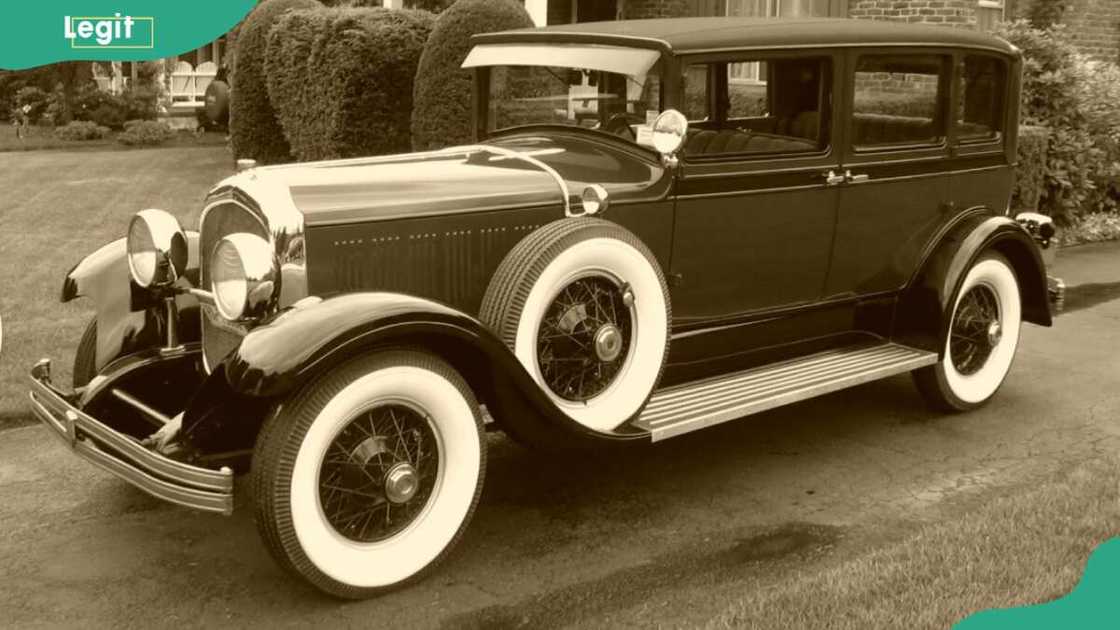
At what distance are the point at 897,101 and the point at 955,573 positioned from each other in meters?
2.38

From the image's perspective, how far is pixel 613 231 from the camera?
394 centimetres

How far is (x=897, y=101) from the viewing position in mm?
5215

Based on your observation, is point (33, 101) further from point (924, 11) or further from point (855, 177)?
point (855, 177)

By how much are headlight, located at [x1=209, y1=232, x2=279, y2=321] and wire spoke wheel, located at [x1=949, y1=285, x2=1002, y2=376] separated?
10.5 feet

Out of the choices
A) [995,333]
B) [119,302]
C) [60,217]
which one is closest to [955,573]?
[995,333]

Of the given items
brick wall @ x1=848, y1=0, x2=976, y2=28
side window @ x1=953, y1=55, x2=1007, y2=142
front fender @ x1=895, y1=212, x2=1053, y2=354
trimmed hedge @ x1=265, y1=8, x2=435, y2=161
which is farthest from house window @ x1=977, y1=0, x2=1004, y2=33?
front fender @ x1=895, y1=212, x2=1053, y2=354

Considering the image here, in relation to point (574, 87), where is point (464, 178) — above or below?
below

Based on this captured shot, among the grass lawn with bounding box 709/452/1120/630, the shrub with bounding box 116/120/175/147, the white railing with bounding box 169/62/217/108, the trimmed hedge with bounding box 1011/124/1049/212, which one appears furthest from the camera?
the white railing with bounding box 169/62/217/108

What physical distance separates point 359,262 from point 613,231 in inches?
33.5

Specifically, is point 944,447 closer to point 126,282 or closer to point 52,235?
point 126,282

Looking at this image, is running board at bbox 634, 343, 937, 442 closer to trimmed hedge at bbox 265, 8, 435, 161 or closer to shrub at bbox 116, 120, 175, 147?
trimmed hedge at bbox 265, 8, 435, 161

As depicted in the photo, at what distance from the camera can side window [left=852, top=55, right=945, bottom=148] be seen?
4.88 metres

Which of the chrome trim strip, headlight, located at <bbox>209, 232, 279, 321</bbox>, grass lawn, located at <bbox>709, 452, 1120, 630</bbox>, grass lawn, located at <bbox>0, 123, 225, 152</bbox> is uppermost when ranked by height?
the chrome trim strip

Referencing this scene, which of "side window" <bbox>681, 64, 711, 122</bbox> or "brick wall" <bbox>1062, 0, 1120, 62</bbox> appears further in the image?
"brick wall" <bbox>1062, 0, 1120, 62</bbox>
